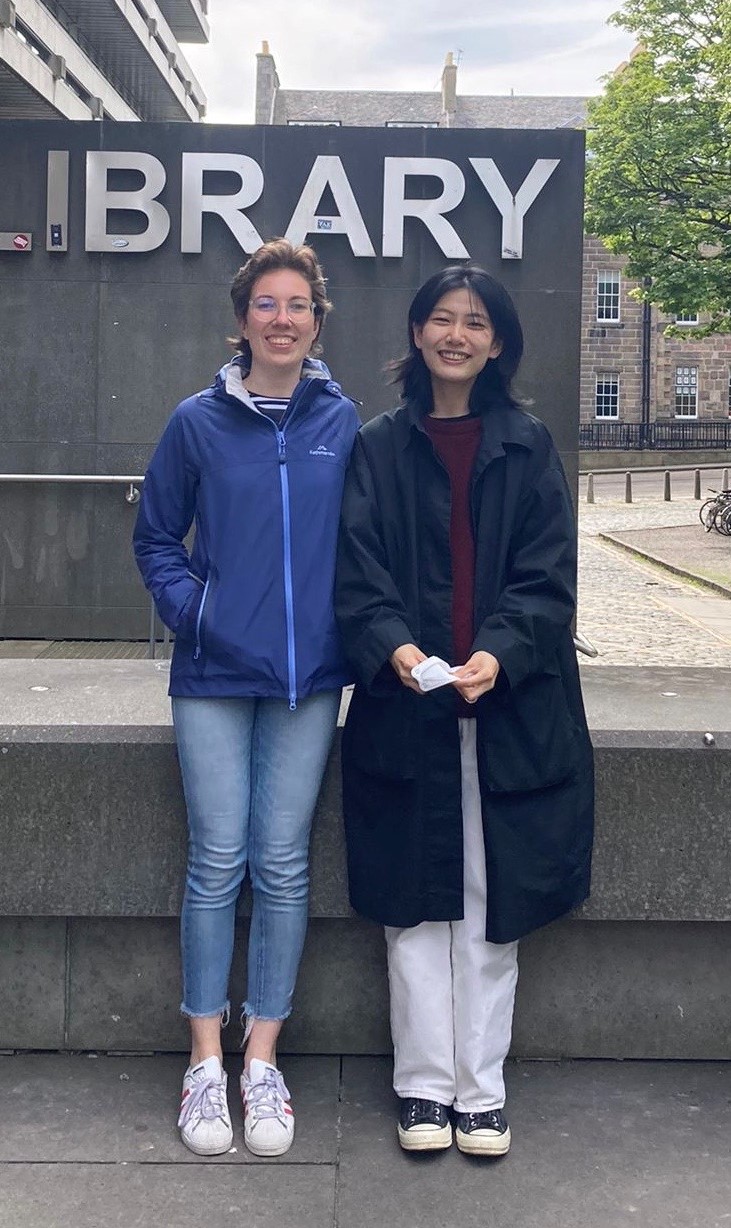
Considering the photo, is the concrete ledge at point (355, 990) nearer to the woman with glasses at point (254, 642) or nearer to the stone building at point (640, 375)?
the woman with glasses at point (254, 642)

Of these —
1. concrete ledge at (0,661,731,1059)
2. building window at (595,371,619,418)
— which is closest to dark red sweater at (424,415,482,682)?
concrete ledge at (0,661,731,1059)

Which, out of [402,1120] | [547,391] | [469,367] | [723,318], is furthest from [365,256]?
[723,318]

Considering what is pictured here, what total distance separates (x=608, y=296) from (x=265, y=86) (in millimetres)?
19655

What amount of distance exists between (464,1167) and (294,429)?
1728 millimetres

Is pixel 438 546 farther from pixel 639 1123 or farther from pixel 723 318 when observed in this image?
pixel 723 318

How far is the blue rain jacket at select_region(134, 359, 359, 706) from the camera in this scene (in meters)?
3.16

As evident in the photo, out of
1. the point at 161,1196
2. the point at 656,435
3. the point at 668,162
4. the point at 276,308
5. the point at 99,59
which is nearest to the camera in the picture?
the point at 161,1196

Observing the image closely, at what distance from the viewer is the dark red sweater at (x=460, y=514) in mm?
3197

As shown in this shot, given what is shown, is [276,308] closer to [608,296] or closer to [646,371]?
[646,371]

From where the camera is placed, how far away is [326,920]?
3.74m

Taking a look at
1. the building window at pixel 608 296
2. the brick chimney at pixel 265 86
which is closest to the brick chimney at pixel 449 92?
the brick chimney at pixel 265 86

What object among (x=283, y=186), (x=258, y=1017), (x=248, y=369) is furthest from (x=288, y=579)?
(x=283, y=186)

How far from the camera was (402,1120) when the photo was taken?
3238mm

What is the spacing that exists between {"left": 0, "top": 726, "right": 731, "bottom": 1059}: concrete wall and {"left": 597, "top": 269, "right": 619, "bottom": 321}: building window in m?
55.2
